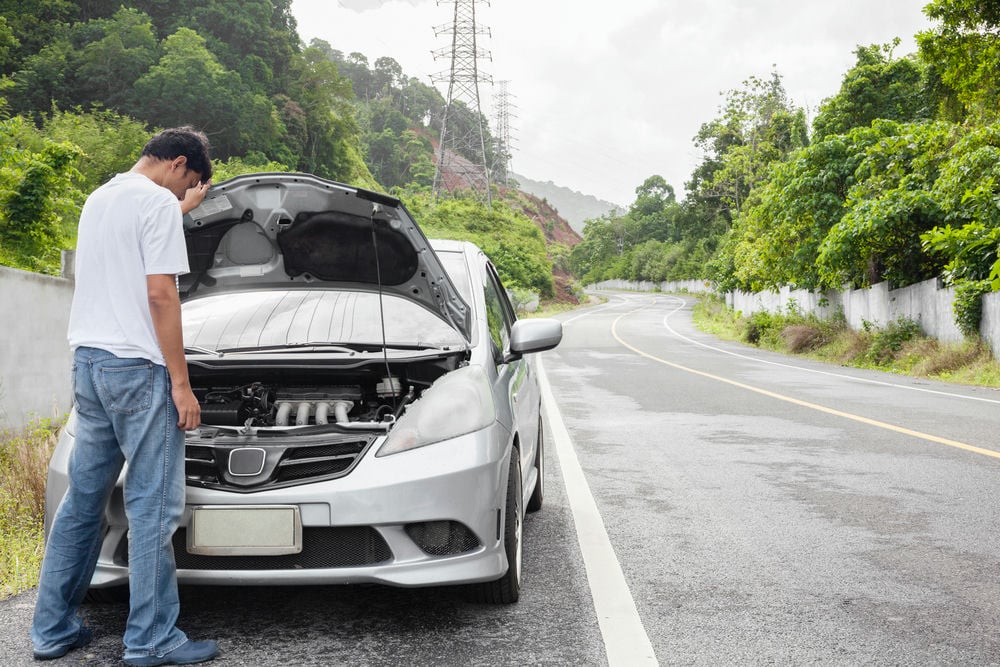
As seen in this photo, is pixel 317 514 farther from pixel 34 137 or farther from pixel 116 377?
pixel 34 137

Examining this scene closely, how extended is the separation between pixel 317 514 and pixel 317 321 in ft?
5.10

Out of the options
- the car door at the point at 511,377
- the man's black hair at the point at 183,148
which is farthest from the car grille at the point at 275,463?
the man's black hair at the point at 183,148

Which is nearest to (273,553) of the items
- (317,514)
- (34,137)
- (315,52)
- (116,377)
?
(317,514)

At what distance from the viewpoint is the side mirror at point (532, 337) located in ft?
14.3

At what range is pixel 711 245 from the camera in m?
73.9

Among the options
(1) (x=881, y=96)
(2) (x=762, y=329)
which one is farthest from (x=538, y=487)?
(1) (x=881, y=96)

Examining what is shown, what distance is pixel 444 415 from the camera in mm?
3369

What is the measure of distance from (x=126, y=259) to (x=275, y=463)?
0.87 metres

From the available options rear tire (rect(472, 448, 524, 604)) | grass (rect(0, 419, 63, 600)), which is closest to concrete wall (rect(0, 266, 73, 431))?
grass (rect(0, 419, 63, 600))

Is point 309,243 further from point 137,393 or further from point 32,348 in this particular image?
point 32,348

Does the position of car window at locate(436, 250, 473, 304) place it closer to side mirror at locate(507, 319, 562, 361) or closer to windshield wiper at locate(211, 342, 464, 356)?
side mirror at locate(507, 319, 562, 361)

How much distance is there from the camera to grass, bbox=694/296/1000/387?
16.5m

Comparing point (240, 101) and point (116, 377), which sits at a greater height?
point (240, 101)

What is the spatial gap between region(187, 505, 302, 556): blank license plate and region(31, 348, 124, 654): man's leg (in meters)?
0.37
